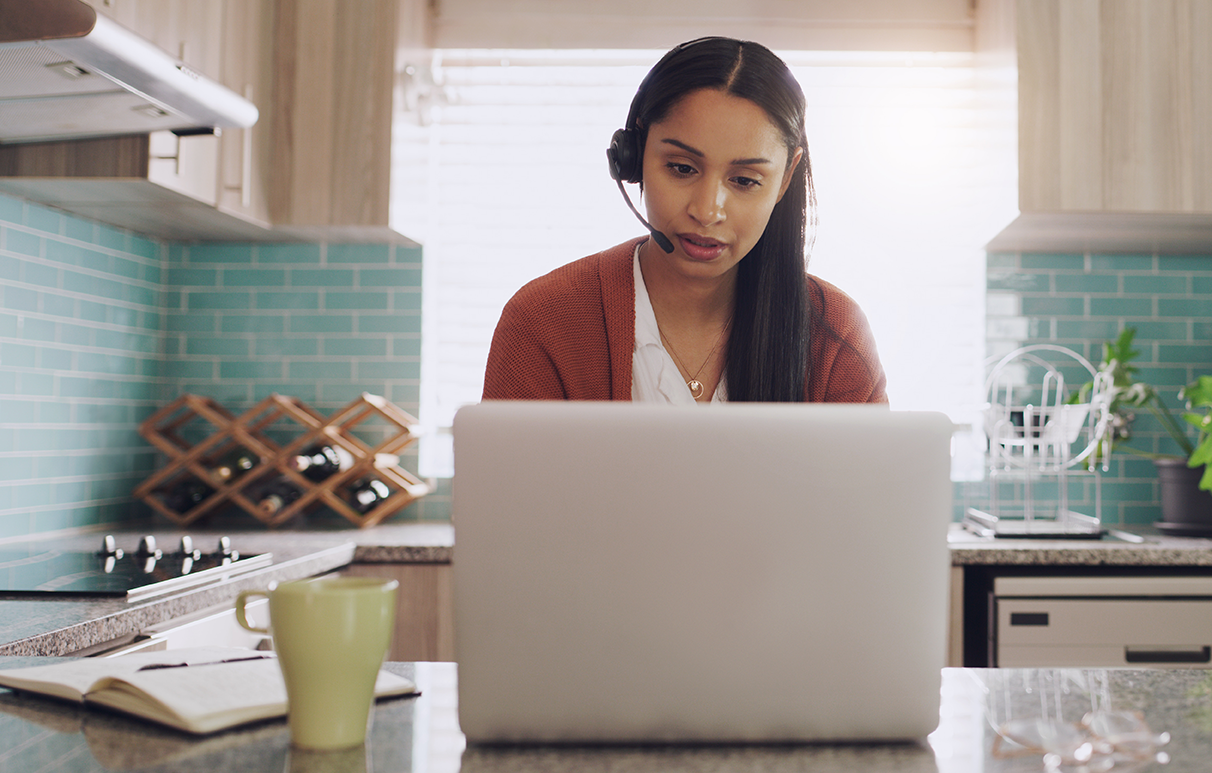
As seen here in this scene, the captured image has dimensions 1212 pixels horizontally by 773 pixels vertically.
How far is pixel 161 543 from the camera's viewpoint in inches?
82.8

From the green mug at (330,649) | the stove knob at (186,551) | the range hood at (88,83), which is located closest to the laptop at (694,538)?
the green mug at (330,649)

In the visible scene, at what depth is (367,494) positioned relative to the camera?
8.11 feet

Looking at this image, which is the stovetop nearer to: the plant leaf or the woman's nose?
the woman's nose

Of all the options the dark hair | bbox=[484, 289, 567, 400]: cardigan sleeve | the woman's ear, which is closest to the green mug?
bbox=[484, 289, 567, 400]: cardigan sleeve

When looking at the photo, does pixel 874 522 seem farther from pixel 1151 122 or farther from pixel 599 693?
pixel 1151 122

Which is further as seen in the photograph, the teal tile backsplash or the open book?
the teal tile backsplash

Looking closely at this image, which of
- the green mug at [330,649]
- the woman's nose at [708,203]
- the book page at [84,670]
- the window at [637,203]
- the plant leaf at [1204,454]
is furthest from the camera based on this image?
the window at [637,203]

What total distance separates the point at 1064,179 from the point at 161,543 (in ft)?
7.70

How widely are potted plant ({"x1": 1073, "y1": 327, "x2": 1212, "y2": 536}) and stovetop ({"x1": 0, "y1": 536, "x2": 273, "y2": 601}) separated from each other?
2184 mm

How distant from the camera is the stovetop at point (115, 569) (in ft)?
4.86

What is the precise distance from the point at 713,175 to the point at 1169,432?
210 centimetres

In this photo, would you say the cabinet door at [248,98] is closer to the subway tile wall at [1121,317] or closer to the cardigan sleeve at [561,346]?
the cardigan sleeve at [561,346]

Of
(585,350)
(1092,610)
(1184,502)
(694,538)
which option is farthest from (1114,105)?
(694,538)

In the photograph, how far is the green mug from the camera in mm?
616
